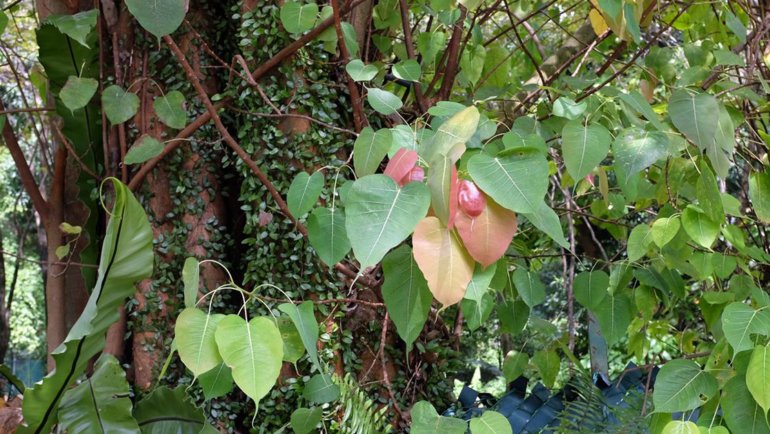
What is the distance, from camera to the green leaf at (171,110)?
188 cm

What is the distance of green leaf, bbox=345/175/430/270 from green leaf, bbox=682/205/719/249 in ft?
2.36

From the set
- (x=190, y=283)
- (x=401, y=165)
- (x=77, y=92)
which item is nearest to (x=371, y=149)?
(x=401, y=165)

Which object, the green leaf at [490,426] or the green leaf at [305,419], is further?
the green leaf at [305,419]

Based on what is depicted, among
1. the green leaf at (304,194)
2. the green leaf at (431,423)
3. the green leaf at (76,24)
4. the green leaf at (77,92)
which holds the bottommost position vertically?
the green leaf at (431,423)

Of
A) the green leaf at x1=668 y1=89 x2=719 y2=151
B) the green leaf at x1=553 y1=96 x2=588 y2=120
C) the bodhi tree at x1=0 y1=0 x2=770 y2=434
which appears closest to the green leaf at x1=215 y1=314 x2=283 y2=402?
the bodhi tree at x1=0 y1=0 x2=770 y2=434

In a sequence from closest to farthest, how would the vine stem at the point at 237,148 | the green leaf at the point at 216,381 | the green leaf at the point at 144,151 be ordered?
the green leaf at the point at 216,381
the vine stem at the point at 237,148
the green leaf at the point at 144,151

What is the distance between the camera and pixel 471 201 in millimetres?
1076

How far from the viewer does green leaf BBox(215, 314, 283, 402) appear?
1.13 meters

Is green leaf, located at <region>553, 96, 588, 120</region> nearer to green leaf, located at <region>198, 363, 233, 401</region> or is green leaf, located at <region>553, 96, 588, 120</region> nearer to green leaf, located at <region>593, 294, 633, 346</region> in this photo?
green leaf, located at <region>593, 294, 633, 346</region>

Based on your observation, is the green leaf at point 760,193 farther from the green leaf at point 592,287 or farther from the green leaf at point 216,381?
the green leaf at point 216,381

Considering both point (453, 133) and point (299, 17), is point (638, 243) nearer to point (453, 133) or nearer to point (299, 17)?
point (453, 133)

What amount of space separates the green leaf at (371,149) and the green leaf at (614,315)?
78 centimetres

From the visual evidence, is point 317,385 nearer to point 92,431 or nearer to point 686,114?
point 92,431

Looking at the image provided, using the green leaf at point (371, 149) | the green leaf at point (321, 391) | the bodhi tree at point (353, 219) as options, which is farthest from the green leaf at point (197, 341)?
the green leaf at point (321, 391)
